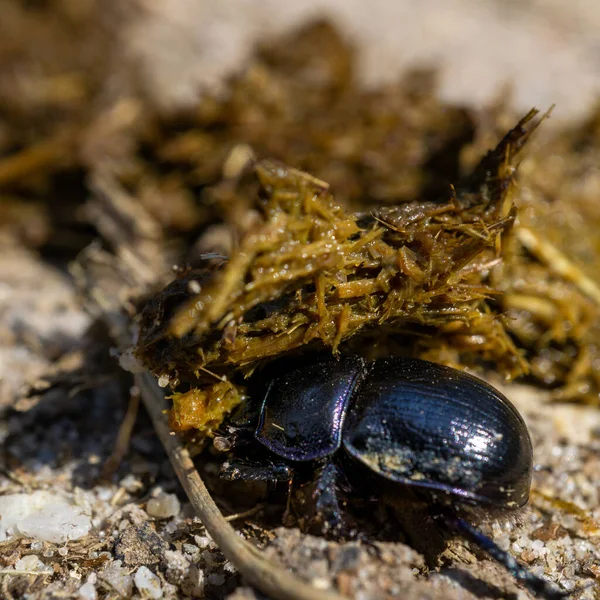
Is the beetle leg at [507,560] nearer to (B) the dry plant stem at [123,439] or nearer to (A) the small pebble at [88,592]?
(A) the small pebble at [88,592]

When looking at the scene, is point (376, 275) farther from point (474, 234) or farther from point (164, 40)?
point (164, 40)

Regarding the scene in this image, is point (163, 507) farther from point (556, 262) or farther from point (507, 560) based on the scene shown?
point (556, 262)

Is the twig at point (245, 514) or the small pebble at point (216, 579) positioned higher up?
the twig at point (245, 514)

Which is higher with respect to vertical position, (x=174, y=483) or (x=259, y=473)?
(x=259, y=473)

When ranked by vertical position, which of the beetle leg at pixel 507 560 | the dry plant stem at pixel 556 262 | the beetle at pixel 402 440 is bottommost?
the beetle leg at pixel 507 560

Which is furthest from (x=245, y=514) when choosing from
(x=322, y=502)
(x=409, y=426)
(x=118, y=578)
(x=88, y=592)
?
(x=409, y=426)

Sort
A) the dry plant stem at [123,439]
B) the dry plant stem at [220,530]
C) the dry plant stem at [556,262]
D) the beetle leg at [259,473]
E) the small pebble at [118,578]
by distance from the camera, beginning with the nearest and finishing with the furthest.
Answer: the dry plant stem at [220,530], the small pebble at [118,578], the beetle leg at [259,473], the dry plant stem at [123,439], the dry plant stem at [556,262]

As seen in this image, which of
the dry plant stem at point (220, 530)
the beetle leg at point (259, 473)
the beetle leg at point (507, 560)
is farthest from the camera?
the beetle leg at point (259, 473)

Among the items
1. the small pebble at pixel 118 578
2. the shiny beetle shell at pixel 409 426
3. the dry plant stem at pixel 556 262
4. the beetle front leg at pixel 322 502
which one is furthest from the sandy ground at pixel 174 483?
the dry plant stem at pixel 556 262
